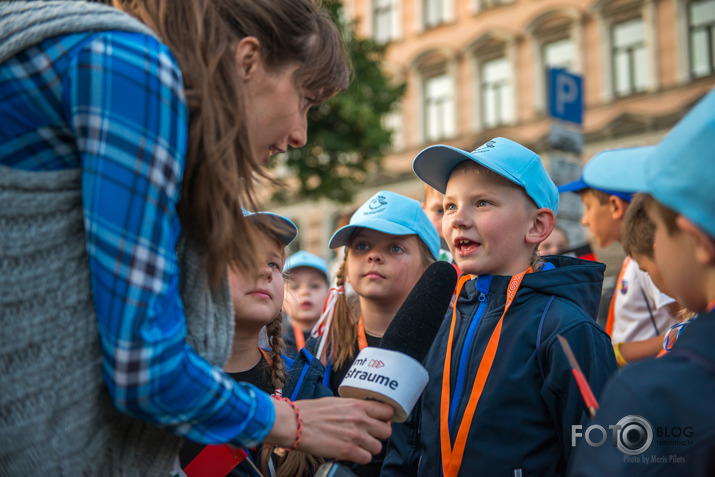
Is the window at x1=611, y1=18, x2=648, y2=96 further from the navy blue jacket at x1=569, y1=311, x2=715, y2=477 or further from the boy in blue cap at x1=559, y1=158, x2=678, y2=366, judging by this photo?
the navy blue jacket at x1=569, y1=311, x2=715, y2=477

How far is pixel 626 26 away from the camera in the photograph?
2039 cm

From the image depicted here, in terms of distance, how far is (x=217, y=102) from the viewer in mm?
1651

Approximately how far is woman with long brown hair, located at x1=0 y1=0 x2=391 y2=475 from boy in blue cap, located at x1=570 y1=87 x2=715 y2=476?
2.57 ft

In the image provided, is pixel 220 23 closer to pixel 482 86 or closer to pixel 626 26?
pixel 626 26

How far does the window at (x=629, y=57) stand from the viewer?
20.1m

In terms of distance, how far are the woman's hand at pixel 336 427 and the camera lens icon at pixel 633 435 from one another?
626mm

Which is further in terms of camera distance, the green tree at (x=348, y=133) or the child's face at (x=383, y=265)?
the green tree at (x=348, y=133)

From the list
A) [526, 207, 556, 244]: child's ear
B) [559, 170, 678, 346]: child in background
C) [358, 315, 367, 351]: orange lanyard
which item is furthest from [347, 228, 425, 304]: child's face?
[559, 170, 678, 346]: child in background

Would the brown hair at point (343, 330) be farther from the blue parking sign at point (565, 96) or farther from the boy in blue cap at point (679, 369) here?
the blue parking sign at point (565, 96)

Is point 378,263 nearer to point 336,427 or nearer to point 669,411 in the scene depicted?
point 336,427

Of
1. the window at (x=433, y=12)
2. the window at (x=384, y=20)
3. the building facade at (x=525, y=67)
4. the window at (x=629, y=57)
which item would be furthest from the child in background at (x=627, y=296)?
the window at (x=384, y=20)

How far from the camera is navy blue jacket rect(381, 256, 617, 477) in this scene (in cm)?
237

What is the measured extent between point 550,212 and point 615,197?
6.33ft

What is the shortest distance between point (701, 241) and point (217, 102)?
110cm
